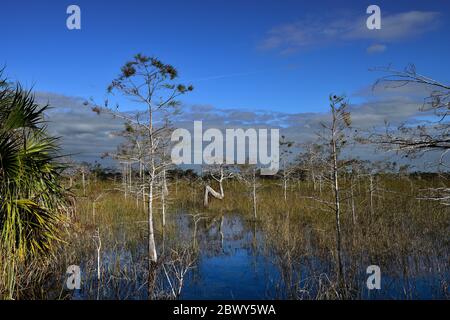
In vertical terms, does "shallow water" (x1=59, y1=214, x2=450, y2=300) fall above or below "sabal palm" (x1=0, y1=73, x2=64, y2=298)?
below

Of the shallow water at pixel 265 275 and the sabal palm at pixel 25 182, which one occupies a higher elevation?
the sabal palm at pixel 25 182

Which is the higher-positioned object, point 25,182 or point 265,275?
point 25,182

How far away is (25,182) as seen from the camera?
288 inches

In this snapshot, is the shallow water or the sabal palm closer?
the sabal palm

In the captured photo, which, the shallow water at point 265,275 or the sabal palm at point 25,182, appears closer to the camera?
the sabal palm at point 25,182

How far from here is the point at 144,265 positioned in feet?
38.5

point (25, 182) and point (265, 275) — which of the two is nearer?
point (25, 182)

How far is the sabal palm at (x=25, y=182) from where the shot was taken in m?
6.93

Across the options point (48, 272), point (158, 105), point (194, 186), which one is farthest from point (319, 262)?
point (194, 186)

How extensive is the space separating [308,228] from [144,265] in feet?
29.0

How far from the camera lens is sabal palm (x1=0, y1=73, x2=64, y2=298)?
693 cm
